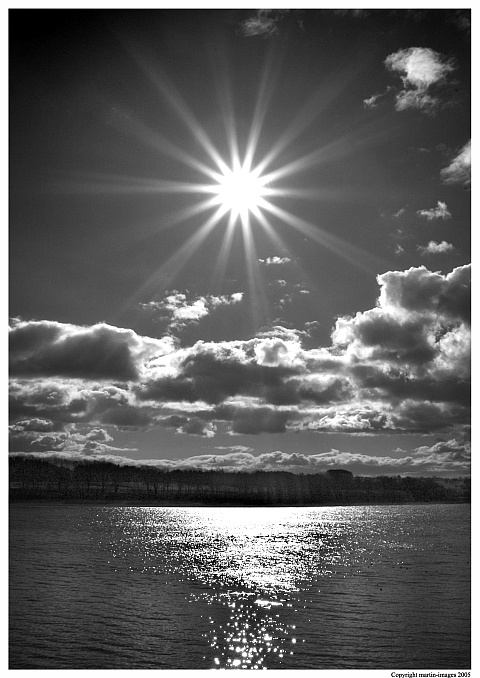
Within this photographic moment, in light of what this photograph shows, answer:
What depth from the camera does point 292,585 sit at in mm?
55562

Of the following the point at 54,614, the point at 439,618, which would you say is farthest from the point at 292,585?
the point at 54,614

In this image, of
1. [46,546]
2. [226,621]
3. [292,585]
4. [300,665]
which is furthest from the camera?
[46,546]

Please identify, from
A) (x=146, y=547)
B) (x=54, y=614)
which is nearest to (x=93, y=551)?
(x=146, y=547)

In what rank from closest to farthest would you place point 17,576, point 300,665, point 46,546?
point 300,665 → point 17,576 → point 46,546

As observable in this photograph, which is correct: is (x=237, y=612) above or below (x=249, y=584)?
above

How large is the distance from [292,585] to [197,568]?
59.3 feet

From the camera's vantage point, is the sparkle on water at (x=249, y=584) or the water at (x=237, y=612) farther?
the sparkle on water at (x=249, y=584)

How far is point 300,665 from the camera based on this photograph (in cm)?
3064

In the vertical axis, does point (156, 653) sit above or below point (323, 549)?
above

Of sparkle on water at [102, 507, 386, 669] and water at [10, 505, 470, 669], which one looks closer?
water at [10, 505, 470, 669]

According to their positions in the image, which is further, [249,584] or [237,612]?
[249,584]

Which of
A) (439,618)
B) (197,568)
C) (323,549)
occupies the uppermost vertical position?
(439,618)

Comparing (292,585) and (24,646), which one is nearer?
(24,646)

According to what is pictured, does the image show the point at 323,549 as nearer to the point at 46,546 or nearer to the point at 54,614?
the point at 46,546
